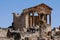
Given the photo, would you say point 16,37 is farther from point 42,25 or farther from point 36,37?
point 42,25

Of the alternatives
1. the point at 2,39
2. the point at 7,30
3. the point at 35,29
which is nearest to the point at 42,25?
the point at 35,29

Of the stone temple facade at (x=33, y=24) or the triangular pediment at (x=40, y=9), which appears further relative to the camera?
the triangular pediment at (x=40, y=9)

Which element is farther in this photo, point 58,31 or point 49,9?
point 49,9

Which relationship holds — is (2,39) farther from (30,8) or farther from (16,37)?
(30,8)

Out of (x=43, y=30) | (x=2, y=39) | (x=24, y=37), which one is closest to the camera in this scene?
(x=2, y=39)

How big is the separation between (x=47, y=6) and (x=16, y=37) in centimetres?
1412

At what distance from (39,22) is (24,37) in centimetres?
1127

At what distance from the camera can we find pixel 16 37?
46250 millimetres

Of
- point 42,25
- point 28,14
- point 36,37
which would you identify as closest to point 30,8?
point 28,14

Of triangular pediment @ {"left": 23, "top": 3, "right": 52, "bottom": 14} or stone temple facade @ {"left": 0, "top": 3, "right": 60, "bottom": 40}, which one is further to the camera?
triangular pediment @ {"left": 23, "top": 3, "right": 52, "bottom": 14}

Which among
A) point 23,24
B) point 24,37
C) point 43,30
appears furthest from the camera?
point 23,24

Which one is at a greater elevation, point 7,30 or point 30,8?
point 30,8

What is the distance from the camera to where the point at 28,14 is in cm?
5806

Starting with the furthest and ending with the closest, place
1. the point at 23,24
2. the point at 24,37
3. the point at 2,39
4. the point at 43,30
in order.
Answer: the point at 23,24 < the point at 43,30 < the point at 24,37 < the point at 2,39
